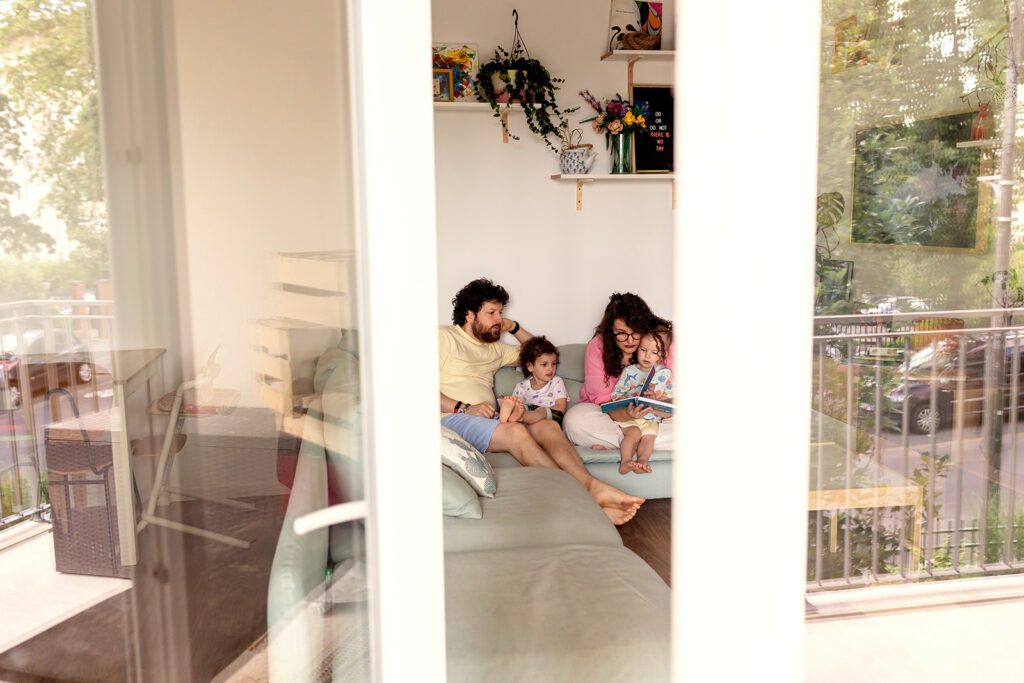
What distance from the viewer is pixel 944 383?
3.60 ft

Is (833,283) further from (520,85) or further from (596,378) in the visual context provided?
(520,85)

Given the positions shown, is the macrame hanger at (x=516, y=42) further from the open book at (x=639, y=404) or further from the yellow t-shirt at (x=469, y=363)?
the open book at (x=639, y=404)

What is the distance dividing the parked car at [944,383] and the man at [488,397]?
2.23 m

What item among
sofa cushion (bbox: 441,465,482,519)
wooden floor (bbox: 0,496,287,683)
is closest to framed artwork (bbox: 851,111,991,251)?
wooden floor (bbox: 0,496,287,683)

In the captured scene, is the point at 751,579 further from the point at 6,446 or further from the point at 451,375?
the point at 451,375

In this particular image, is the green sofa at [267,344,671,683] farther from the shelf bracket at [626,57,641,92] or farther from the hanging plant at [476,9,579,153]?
the shelf bracket at [626,57,641,92]

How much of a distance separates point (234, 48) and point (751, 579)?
90 cm

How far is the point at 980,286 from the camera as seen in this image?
1104 millimetres

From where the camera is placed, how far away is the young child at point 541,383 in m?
4.07

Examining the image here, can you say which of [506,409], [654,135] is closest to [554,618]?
[506,409]

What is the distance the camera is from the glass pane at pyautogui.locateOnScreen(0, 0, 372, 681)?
1086mm

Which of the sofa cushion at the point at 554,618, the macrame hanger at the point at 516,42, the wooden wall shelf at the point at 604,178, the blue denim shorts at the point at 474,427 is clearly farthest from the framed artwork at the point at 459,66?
the sofa cushion at the point at 554,618

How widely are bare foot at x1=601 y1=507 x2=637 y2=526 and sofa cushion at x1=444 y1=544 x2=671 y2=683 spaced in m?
1.02

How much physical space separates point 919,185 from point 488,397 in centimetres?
306
